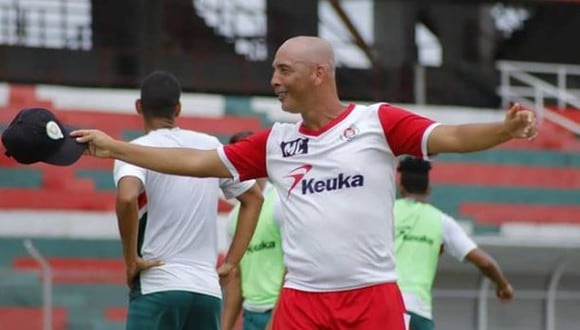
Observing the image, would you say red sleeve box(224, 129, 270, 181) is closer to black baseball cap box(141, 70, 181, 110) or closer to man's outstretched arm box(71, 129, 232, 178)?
man's outstretched arm box(71, 129, 232, 178)

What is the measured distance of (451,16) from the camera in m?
27.8

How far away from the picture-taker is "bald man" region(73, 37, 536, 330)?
21.1 feet

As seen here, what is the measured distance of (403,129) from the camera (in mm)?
6316

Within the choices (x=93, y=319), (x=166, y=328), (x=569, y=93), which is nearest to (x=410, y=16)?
(x=569, y=93)

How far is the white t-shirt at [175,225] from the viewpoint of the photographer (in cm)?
783

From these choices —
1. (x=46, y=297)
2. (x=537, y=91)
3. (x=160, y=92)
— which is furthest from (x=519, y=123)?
(x=537, y=91)

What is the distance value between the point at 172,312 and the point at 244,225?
0.63 m

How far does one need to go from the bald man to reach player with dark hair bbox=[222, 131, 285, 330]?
2.78 m

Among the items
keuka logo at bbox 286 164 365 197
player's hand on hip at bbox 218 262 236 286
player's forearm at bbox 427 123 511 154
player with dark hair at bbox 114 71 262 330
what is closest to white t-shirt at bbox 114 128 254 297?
player with dark hair at bbox 114 71 262 330

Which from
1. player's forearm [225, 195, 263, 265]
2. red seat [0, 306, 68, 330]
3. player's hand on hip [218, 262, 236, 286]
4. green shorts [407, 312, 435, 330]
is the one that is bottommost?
red seat [0, 306, 68, 330]

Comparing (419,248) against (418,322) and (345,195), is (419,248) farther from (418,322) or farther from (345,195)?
(345,195)

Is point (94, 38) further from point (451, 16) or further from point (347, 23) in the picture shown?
point (451, 16)

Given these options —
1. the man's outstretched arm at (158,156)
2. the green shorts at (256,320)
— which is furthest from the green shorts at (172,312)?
the green shorts at (256,320)

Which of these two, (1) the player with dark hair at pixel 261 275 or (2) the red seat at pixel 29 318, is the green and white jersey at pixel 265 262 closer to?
(1) the player with dark hair at pixel 261 275
